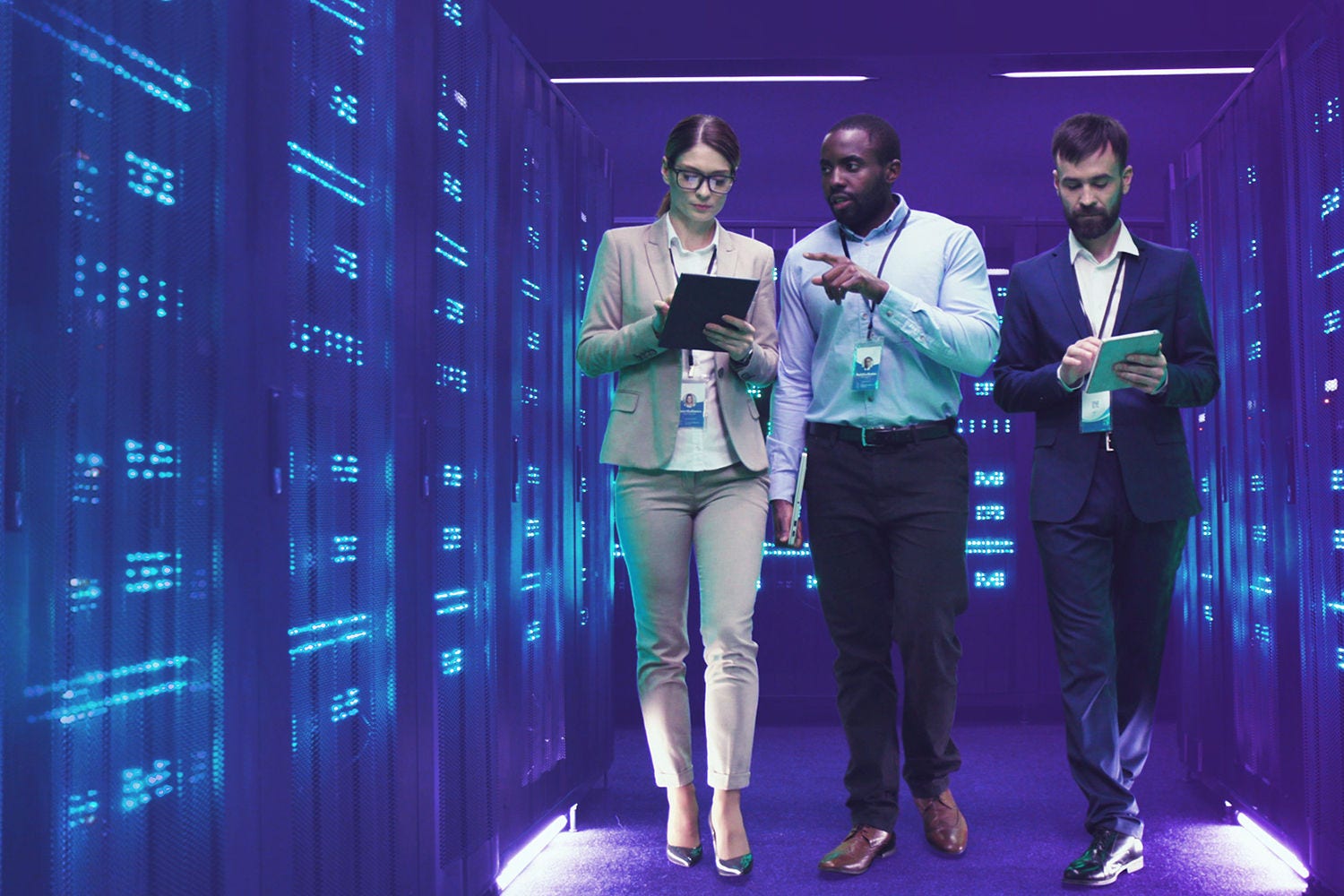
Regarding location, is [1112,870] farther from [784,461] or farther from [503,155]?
[503,155]

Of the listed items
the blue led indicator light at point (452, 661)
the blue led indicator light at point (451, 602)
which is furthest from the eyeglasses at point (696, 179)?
Result: the blue led indicator light at point (452, 661)

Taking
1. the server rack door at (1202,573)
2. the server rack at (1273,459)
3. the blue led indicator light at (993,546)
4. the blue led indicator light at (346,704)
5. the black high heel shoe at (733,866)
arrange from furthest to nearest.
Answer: the blue led indicator light at (993,546), the server rack door at (1202,573), the black high heel shoe at (733,866), the server rack at (1273,459), the blue led indicator light at (346,704)

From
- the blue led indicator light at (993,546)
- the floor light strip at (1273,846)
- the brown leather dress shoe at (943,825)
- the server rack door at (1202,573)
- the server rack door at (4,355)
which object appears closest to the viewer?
the server rack door at (4,355)

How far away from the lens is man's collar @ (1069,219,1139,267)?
8.27 feet

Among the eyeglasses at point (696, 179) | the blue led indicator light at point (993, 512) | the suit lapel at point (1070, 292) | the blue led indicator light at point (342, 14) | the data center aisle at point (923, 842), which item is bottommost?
the data center aisle at point (923, 842)

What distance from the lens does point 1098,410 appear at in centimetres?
241

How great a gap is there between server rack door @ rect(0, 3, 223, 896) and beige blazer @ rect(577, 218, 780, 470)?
48.9 inches

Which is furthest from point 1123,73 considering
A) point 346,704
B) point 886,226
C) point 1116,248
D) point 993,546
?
point 346,704

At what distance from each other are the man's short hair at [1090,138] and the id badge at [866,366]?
0.61 meters

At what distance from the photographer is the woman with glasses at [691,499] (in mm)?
2426

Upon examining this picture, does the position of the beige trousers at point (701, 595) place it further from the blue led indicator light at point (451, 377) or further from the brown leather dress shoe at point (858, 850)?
the blue led indicator light at point (451, 377)

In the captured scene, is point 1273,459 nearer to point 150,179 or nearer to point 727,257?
point 727,257

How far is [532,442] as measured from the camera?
Result: 280 centimetres

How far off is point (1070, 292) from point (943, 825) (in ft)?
4.21
